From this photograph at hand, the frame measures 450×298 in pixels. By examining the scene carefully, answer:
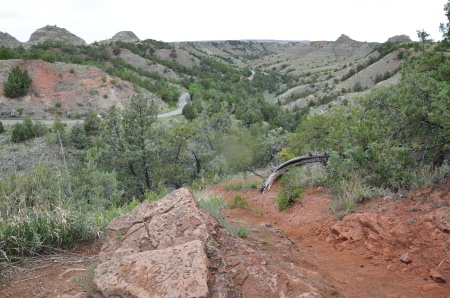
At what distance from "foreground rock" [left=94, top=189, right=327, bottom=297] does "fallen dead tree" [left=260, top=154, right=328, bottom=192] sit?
5.27 metres

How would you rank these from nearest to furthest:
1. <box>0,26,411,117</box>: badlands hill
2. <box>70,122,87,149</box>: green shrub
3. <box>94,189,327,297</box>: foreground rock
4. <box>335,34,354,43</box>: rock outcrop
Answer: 1. <box>94,189,327,297</box>: foreground rock
2. <box>70,122,87,149</box>: green shrub
3. <box>0,26,411,117</box>: badlands hill
4. <box>335,34,354,43</box>: rock outcrop

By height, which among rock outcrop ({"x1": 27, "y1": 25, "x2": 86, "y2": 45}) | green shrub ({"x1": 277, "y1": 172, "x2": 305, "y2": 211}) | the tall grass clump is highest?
rock outcrop ({"x1": 27, "y1": 25, "x2": 86, "y2": 45})

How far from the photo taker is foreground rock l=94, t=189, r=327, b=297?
7.82ft

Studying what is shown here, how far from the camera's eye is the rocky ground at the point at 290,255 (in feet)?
8.87

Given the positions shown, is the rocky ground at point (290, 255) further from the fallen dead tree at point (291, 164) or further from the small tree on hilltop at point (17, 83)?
the small tree on hilltop at point (17, 83)

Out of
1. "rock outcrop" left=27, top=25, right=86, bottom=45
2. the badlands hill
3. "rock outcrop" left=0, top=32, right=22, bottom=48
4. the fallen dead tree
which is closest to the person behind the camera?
the fallen dead tree

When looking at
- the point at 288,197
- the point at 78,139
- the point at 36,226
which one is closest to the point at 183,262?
the point at 36,226

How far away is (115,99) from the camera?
118 feet

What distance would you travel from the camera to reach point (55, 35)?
8694 cm

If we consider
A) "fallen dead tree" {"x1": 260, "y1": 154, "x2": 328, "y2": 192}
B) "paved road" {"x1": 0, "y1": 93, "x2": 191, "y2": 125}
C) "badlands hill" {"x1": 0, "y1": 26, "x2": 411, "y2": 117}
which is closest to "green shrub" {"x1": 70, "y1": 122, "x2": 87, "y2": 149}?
"paved road" {"x1": 0, "y1": 93, "x2": 191, "y2": 125}

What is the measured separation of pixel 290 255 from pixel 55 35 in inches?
3814

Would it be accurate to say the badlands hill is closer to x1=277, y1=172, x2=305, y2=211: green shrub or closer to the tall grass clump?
x1=277, y1=172, x2=305, y2=211: green shrub

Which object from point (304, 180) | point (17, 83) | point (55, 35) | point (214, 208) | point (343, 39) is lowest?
point (304, 180)

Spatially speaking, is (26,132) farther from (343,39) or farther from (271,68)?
(343,39)
